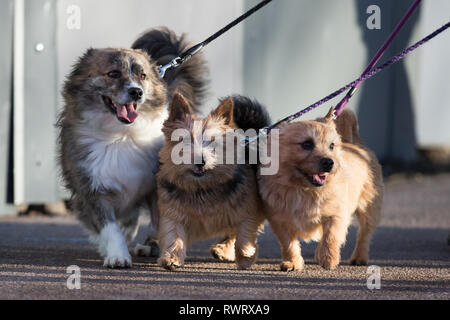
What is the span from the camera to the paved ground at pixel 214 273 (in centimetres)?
391

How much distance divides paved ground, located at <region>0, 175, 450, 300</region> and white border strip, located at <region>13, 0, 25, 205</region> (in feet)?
2.29

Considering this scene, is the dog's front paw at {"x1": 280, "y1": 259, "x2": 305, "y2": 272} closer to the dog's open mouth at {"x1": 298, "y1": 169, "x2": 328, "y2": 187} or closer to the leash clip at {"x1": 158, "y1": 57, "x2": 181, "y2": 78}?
the dog's open mouth at {"x1": 298, "y1": 169, "x2": 328, "y2": 187}

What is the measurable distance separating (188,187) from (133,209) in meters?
0.76

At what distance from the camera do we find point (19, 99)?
7.32m

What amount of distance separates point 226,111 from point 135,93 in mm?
599

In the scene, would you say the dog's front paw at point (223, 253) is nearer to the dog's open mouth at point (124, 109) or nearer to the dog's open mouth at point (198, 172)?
the dog's open mouth at point (198, 172)

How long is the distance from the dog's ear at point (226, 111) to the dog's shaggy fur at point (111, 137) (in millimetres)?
546

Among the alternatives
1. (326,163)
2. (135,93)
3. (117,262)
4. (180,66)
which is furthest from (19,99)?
(326,163)

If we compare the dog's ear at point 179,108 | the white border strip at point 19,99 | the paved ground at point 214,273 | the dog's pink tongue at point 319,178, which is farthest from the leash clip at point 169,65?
the white border strip at point 19,99

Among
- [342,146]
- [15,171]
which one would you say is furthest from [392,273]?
[15,171]

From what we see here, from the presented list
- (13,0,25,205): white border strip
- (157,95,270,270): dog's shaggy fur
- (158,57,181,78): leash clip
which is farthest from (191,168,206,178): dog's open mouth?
(13,0,25,205): white border strip

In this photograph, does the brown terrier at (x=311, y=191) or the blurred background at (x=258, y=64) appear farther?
Answer: the blurred background at (x=258, y=64)

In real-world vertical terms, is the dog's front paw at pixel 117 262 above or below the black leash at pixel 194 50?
below
